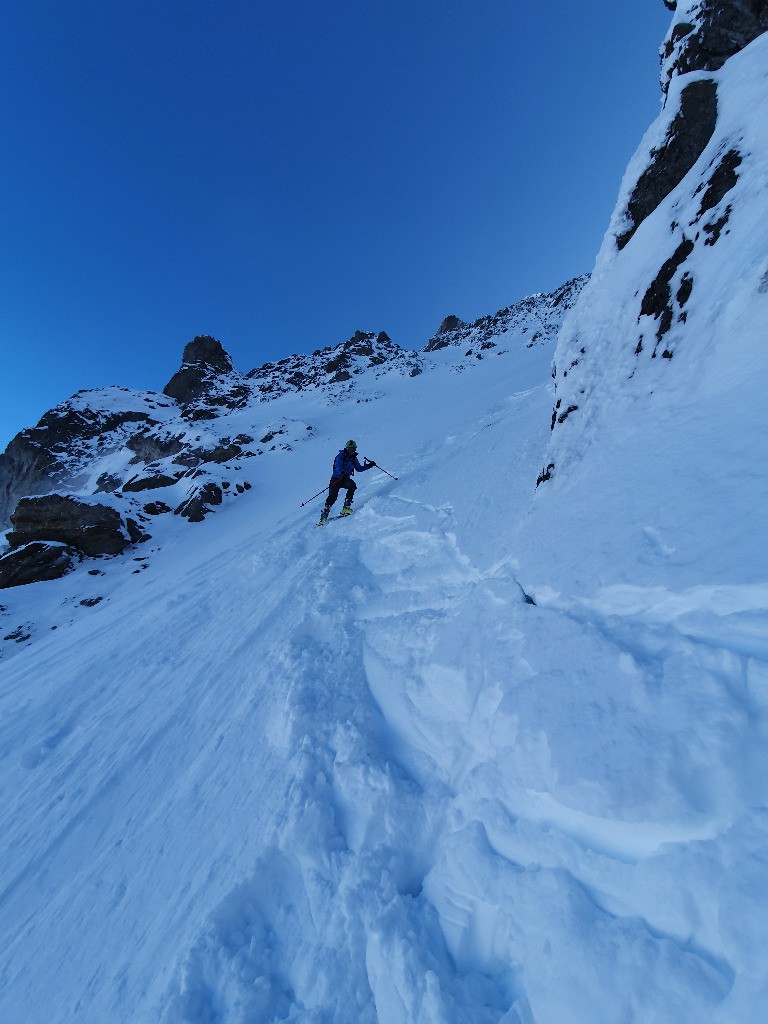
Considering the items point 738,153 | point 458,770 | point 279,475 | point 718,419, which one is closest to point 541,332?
point 279,475

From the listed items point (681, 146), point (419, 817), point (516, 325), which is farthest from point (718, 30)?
point (516, 325)

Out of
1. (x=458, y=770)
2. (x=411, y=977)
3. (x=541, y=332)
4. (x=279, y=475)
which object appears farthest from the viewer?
(x=541, y=332)

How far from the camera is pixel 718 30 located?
6898mm

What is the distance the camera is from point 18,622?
8.91 m

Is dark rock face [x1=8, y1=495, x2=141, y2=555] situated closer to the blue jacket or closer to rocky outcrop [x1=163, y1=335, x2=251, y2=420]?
the blue jacket

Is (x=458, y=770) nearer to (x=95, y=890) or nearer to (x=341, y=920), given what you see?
(x=341, y=920)

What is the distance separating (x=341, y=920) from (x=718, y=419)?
4.65m

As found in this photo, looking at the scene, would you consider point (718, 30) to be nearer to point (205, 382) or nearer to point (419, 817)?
point (419, 817)

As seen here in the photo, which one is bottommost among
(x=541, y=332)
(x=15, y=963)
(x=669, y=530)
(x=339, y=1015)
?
(x=339, y=1015)

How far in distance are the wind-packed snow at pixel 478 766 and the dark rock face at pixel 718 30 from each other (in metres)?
1.33

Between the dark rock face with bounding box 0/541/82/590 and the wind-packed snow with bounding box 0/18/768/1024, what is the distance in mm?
7377

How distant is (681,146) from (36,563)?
17.3m

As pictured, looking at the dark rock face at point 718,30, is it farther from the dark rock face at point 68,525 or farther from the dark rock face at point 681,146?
the dark rock face at point 68,525

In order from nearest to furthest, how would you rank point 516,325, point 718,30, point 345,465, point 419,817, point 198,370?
point 419,817, point 718,30, point 345,465, point 516,325, point 198,370
